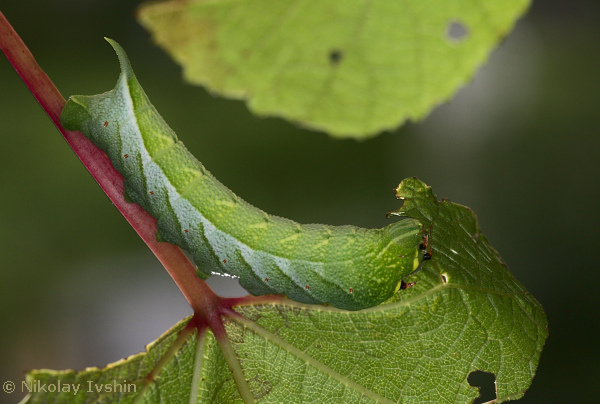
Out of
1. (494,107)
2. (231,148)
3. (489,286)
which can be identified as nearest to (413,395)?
(489,286)

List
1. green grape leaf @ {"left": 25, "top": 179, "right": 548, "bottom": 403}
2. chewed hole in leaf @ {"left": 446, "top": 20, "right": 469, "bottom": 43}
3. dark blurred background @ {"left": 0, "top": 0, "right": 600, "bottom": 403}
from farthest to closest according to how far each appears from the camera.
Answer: dark blurred background @ {"left": 0, "top": 0, "right": 600, "bottom": 403}, green grape leaf @ {"left": 25, "top": 179, "right": 548, "bottom": 403}, chewed hole in leaf @ {"left": 446, "top": 20, "right": 469, "bottom": 43}

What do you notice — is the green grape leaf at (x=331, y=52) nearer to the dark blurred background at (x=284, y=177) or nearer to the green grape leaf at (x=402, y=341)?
the green grape leaf at (x=402, y=341)

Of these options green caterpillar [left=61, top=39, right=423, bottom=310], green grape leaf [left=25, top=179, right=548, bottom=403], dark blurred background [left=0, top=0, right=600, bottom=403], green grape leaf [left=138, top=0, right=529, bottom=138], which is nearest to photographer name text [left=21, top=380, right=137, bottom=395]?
green grape leaf [left=25, top=179, right=548, bottom=403]

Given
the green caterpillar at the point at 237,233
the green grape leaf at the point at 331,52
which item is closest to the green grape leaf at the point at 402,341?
the green caterpillar at the point at 237,233

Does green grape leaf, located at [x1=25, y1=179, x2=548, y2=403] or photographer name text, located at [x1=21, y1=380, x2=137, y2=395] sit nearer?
photographer name text, located at [x1=21, y1=380, x2=137, y2=395]

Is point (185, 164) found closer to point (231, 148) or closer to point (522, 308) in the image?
point (522, 308)

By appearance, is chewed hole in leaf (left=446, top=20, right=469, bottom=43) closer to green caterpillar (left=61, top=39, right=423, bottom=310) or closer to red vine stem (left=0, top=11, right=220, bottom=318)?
green caterpillar (left=61, top=39, right=423, bottom=310)
